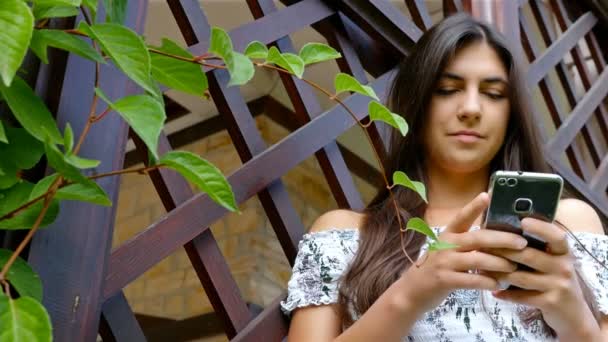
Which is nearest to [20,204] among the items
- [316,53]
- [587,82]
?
[316,53]

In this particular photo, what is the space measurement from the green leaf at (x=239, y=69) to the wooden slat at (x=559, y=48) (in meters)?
1.21

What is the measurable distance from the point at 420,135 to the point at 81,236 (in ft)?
2.05

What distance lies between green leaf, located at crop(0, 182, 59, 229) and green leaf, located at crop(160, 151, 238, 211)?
11cm

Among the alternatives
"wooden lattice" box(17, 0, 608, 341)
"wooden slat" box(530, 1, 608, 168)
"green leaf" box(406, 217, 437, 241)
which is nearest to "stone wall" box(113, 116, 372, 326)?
"wooden slat" box(530, 1, 608, 168)

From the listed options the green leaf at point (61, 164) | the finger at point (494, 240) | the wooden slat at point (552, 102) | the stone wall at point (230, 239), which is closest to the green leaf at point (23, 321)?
the green leaf at point (61, 164)

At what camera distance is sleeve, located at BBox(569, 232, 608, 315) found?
3.51ft

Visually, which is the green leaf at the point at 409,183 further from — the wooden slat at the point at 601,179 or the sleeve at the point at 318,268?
the wooden slat at the point at 601,179

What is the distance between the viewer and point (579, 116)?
1.95m

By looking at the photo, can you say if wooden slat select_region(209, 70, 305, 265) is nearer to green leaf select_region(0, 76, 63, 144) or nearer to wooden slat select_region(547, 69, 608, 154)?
green leaf select_region(0, 76, 63, 144)

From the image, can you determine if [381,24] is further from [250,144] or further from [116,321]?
[116,321]

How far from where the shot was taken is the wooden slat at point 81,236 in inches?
29.3

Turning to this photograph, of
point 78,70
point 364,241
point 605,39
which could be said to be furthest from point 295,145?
point 605,39

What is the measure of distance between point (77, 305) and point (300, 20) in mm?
676

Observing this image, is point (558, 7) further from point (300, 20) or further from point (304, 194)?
point (304, 194)
